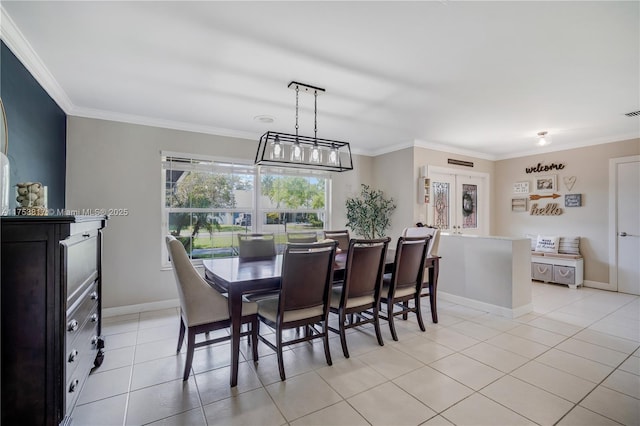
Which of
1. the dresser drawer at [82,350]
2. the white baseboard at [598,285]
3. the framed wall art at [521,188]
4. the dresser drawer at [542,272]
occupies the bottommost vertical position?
the white baseboard at [598,285]

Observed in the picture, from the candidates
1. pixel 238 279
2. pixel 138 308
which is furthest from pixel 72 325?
pixel 138 308

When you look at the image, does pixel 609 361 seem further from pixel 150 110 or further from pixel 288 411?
pixel 150 110

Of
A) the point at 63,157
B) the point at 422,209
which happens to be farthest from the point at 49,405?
the point at 422,209

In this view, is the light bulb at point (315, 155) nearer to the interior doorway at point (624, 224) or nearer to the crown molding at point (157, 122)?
the crown molding at point (157, 122)

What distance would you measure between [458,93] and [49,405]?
3943 mm

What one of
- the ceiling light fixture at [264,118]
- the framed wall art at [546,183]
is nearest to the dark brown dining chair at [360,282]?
the ceiling light fixture at [264,118]

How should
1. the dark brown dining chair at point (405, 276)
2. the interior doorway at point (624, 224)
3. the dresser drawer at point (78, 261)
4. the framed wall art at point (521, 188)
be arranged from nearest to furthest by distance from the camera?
the dresser drawer at point (78, 261) → the dark brown dining chair at point (405, 276) → the interior doorway at point (624, 224) → the framed wall art at point (521, 188)

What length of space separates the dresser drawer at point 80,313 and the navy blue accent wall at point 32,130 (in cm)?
104

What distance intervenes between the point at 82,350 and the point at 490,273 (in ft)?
13.9

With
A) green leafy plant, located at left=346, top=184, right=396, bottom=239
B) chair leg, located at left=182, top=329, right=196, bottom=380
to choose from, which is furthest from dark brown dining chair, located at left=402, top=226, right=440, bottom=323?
chair leg, located at left=182, top=329, right=196, bottom=380

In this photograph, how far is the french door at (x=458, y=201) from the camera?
18.3 feet

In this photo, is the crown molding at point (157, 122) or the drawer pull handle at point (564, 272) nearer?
the crown molding at point (157, 122)

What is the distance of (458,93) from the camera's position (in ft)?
10.4

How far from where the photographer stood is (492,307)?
12.6 ft
